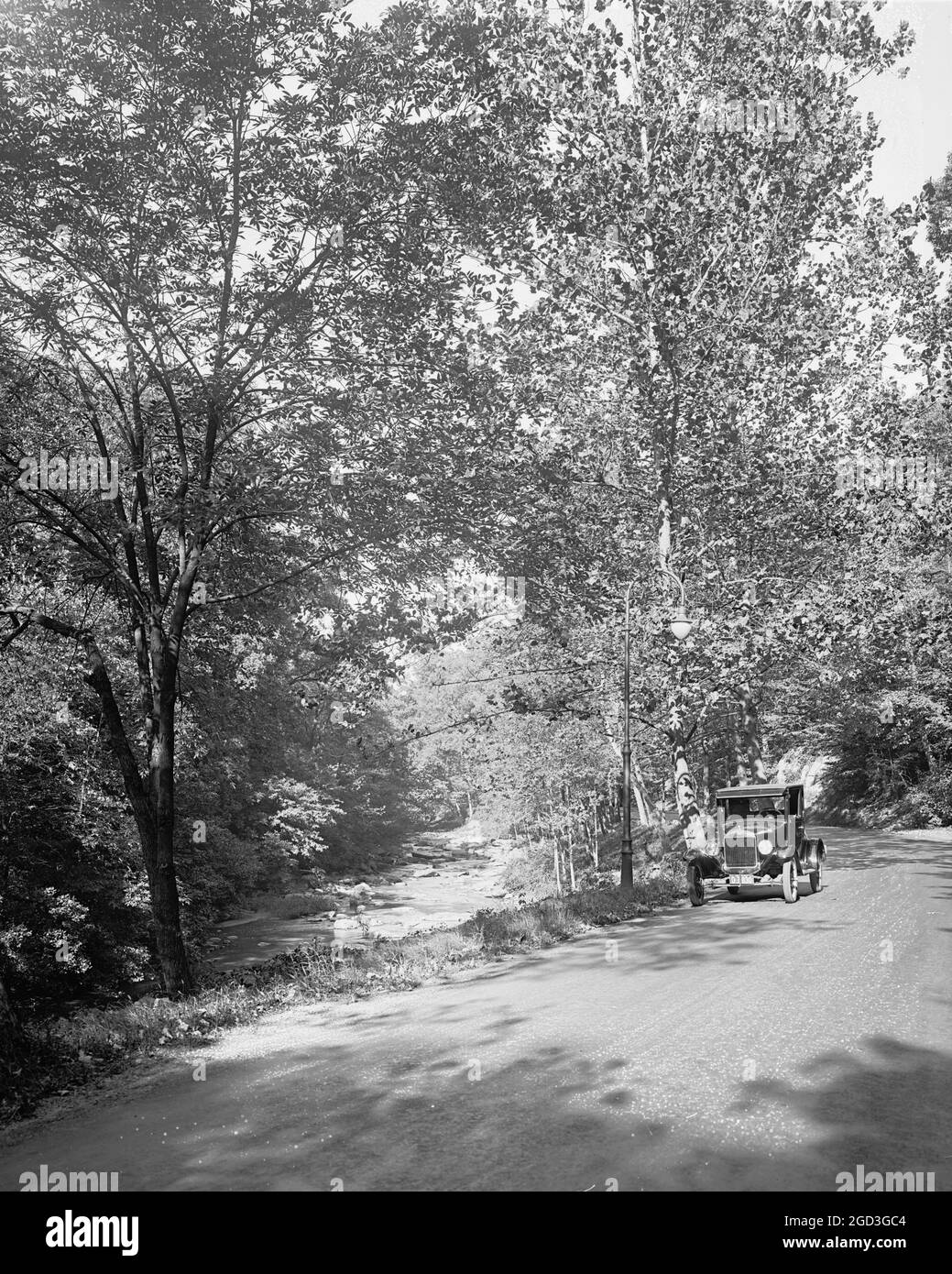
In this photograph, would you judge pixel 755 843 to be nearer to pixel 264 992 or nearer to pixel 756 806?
pixel 756 806

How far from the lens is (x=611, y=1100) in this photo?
612cm

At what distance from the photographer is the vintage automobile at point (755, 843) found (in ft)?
56.3

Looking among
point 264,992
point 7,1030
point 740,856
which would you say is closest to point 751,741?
point 740,856

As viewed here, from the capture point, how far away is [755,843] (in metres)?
17.5

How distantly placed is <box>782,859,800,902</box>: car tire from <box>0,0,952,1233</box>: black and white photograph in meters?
0.08

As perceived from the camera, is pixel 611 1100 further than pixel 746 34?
No

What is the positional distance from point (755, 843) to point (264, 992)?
1046 centimetres

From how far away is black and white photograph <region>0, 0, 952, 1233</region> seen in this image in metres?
5.99

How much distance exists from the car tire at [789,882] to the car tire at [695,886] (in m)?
1.69

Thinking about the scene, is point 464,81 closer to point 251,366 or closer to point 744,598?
point 251,366

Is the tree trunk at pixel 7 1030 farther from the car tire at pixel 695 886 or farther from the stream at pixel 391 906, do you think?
the stream at pixel 391 906
